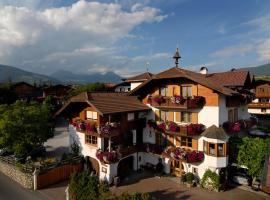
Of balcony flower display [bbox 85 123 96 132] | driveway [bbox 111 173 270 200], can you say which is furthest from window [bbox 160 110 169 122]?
balcony flower display [bbox 85 123 96 132]

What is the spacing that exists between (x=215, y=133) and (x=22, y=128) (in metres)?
18.0

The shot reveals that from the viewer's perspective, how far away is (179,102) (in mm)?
23234

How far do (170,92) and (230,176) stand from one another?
980cm

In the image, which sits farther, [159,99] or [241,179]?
[159,99]

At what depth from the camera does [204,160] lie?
75.5ft

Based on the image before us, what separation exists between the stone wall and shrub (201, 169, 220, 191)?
15.3 meters

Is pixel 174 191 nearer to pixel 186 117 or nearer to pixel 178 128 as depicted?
pixel 178 128

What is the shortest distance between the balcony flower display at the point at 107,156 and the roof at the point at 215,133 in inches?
319

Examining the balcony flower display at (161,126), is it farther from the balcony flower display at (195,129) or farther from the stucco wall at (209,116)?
the stucco wall at (209,116)

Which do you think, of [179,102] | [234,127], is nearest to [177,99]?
[179,102]

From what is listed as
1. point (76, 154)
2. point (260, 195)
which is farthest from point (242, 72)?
point (76, 154)

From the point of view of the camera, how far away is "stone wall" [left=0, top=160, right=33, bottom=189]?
22852 mm

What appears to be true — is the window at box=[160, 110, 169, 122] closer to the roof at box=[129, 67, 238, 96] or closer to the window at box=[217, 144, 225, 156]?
the roof at box=[129, 67, 238, 96]

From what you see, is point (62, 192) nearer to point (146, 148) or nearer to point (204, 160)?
point (146, 148)
